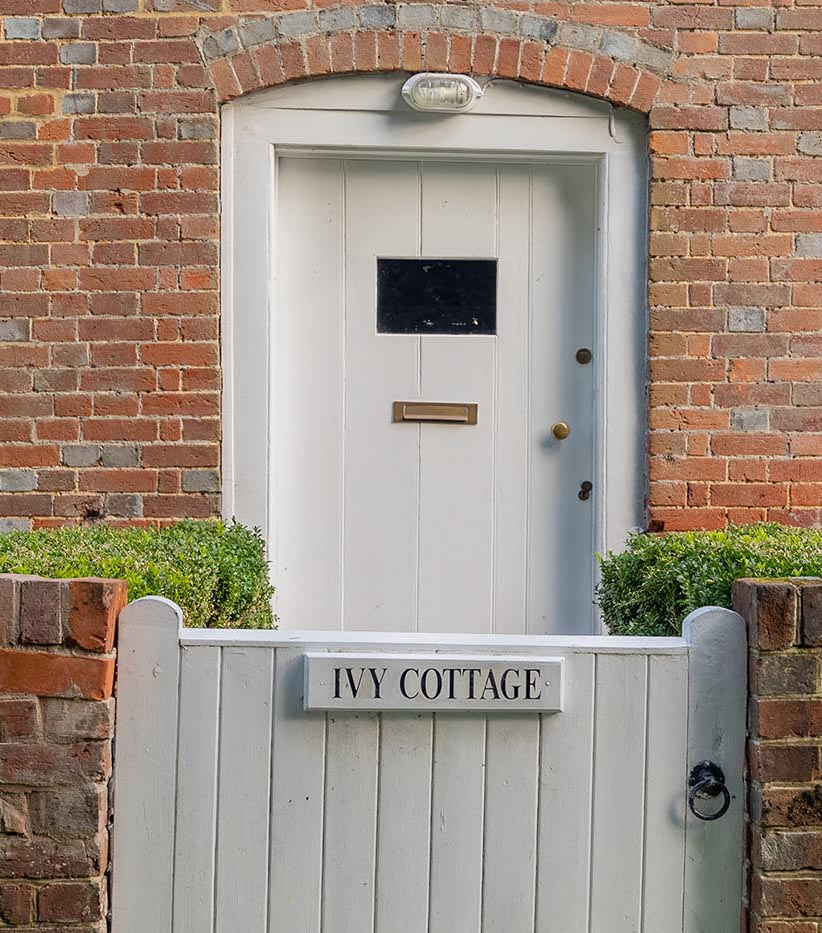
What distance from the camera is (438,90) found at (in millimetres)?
4324

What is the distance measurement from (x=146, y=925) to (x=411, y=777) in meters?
0.68

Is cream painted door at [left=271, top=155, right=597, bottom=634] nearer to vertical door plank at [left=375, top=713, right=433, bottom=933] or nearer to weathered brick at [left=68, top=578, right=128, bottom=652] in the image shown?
vertical door plank at [left=375, top=713, right=433, bottom=933]

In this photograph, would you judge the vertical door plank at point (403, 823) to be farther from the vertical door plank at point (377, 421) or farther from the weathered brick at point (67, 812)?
the vertical door plank at point (377, 421)

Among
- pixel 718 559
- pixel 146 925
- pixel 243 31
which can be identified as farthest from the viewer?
pixel 243 31

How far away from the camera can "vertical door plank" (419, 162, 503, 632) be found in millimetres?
4555

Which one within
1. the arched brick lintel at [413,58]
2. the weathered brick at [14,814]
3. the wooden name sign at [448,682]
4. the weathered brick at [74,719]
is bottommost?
the weathered brick at [14,814]

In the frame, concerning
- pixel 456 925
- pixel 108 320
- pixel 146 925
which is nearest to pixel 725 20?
pixel 108 320

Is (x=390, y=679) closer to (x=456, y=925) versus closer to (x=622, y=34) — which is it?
(x=456, y=925)

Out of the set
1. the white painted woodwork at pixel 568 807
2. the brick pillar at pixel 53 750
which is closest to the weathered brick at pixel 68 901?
the brick pillar at pixel 53 750

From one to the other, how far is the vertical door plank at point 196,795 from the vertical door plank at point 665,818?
1.00 m

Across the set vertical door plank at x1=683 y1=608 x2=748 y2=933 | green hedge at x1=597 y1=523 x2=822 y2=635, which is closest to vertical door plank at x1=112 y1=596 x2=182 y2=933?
vertical door plank at x1=683 y1=608 x2=748 y2=933

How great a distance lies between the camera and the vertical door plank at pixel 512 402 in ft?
14.9

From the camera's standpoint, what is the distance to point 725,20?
173 inches

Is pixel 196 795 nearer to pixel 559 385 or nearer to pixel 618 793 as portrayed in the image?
pixel 618 793
